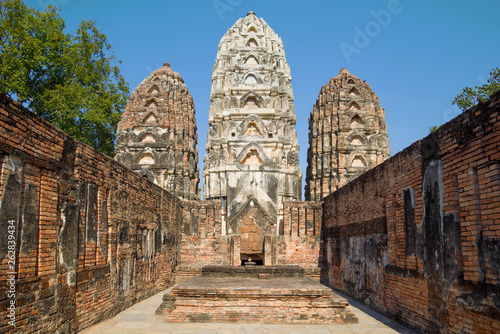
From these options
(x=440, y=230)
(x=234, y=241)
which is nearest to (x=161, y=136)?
(x=234, y=241)

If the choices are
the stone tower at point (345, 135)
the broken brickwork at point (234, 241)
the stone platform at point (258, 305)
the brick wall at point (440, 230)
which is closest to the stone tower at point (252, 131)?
the broken brickwork at point (234, 241)

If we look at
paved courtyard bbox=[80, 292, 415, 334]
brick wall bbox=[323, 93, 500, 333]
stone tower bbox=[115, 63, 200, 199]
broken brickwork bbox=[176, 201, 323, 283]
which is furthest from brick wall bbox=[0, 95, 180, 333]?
stone tower bbox=[115, 63, 200, 199]

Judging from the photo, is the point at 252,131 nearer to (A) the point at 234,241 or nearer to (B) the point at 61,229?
(A) the point at 234,241

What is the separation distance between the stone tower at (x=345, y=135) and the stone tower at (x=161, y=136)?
802 centimetres

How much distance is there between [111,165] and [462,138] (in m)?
7.08

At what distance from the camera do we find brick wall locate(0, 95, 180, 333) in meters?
6.19

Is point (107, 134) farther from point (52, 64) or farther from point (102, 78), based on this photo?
point (52, 64)

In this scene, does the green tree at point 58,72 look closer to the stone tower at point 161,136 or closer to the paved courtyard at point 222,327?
the stone tower at point 161,136

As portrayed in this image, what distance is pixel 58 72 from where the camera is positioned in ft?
78.7

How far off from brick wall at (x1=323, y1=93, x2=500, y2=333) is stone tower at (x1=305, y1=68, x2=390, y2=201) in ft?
54.5

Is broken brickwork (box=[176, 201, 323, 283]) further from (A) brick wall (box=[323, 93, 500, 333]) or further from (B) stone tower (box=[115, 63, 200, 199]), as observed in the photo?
(B) stone tower (box=[115, 63, 200, 199])

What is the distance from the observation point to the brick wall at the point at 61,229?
6.19 metres

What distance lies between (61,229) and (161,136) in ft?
63.7

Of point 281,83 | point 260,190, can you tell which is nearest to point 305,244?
point 260,190
